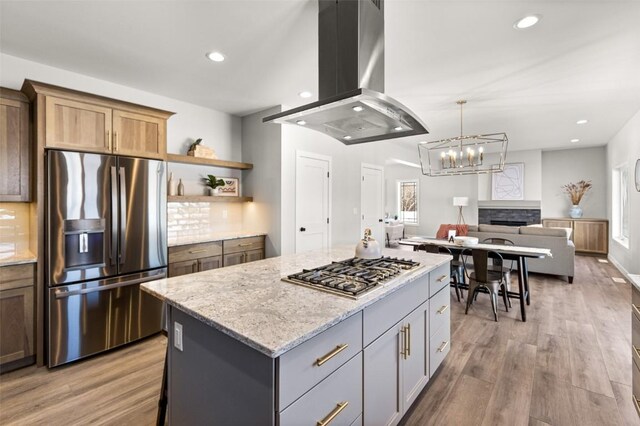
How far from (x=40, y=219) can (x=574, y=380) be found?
14.3 ft

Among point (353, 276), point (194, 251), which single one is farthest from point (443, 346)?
point (194, 251)

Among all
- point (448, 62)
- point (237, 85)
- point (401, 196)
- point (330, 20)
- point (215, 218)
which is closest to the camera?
point (330, 20)

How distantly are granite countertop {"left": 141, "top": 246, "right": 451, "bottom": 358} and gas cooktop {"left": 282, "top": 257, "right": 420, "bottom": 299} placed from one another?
0.04 metres

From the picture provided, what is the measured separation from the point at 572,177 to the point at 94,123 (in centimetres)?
992

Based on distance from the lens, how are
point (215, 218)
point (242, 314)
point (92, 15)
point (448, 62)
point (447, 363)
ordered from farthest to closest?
1. point (215, 218)
2. point (448, 62)
3. point (447, 363)
4. point (92, 15)
5. point (242, 314)

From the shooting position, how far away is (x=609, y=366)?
8.29 feet

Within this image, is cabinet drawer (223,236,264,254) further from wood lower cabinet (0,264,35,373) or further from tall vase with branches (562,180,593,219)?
tall vase with branches (562,180,593,219)

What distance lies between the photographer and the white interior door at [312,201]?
4.39m

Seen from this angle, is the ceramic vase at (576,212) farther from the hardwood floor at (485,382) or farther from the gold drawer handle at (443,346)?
the gold drawer handle at (443,346)

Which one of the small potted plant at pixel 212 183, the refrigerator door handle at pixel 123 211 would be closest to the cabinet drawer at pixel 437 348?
the refrigerator door handle at pixel 123 211

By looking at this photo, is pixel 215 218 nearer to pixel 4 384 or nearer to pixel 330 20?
pixel 4 384

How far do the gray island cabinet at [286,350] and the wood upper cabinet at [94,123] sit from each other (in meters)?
1.83

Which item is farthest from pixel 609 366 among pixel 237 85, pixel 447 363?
pixel 237 85

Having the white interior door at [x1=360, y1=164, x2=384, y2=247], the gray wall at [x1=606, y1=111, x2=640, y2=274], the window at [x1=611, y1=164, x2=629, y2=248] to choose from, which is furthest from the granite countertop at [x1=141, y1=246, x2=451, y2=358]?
the window at [x1=611, y1=164, x2=629, y2=248]
